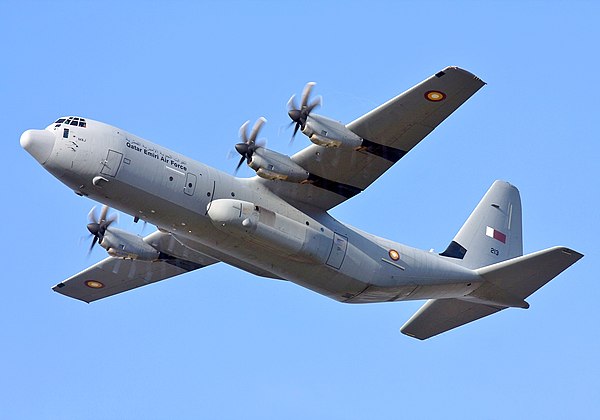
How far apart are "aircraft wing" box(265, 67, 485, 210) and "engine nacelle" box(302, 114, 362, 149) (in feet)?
1.02

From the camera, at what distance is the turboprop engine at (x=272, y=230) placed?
31.0m

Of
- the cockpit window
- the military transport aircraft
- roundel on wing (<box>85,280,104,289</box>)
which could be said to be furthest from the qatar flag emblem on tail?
the cockpit window

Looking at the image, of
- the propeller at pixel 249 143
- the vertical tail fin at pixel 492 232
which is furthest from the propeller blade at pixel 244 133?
the vertical tail fin at pixel 492 232

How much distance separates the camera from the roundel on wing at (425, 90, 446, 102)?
102 ft

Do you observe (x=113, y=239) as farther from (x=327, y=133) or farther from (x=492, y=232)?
(x=492, y=232)

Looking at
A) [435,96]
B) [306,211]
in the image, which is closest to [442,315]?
[306,211]

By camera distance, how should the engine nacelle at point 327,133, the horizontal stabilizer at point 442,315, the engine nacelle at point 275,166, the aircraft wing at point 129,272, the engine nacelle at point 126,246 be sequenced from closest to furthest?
the engine nacelle at point 327,133, the engine nacelle at point 275,166, the engine nacelle at point 126,246, the aircraft wing at point 129,272, the horizontal stabilizer at point 442,315

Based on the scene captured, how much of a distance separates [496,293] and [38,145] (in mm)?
15773

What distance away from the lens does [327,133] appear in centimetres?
3109

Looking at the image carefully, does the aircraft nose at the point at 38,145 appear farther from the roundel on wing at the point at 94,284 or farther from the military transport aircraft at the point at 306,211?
the roundel on wing at the point at 94,284

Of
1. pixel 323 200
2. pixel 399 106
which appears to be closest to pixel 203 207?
pixel 323 200

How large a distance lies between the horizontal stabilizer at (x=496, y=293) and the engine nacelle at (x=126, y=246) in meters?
9.22

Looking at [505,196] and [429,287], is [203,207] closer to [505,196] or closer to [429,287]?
[429,287]

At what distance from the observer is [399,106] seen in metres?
31.5
